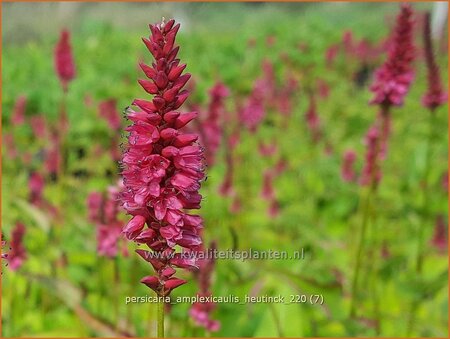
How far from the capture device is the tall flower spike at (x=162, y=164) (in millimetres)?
1692

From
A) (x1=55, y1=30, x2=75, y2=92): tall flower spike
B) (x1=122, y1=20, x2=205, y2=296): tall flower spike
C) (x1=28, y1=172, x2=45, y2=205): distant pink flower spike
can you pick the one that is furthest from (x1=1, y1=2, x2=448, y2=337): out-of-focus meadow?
(x1=122, y1=20, x2=205, y2=296): tall flower spike

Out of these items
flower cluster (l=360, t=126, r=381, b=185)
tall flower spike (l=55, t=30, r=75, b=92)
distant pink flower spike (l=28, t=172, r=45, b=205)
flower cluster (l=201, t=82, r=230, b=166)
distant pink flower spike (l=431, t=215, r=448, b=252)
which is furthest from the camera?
distant pink flower spike (l=431, t=215, r=448, b=252)

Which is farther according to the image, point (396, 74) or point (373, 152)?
point (373, 152)

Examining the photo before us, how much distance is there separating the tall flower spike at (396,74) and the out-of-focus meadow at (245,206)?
0.24 meters

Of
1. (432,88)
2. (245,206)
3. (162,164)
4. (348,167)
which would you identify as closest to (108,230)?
(162,164)

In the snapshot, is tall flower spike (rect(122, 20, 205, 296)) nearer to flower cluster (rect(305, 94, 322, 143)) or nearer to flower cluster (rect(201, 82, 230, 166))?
flower cluster (rect(201, 82, 230, 166))

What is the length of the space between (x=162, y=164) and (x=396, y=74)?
1.90 metres

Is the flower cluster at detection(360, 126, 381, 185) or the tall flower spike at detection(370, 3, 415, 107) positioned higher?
the tall flower spike at detection(370, 3, 415, 107)

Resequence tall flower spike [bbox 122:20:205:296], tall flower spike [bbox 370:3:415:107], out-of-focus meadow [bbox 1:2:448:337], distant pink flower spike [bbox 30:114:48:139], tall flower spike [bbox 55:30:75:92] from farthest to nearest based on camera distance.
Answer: distant pink flower spike [bbox 30:114:48:139], tall flower spike [bbox 55:30:75:92], out-of-focus meadow [bbox 1:2:448:337], tall flower spike [bbox 370:3:415:107], tall flower spike [bbox 122:20:205:296]

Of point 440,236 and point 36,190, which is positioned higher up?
point 36,190

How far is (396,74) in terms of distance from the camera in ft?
10.7

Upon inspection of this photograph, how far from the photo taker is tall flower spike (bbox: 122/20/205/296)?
5.55 ft

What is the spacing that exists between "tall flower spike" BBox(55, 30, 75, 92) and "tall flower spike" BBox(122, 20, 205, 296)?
9.09ft

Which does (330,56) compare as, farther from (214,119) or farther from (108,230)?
(108,230)
